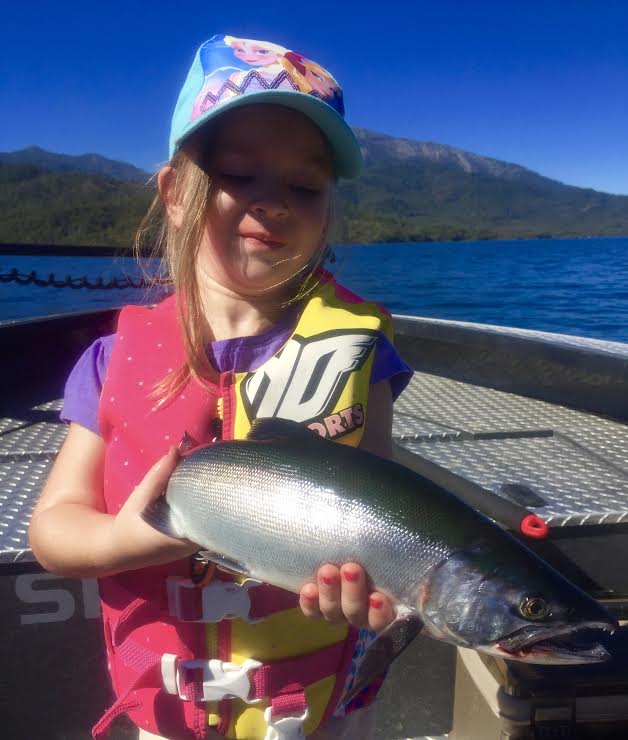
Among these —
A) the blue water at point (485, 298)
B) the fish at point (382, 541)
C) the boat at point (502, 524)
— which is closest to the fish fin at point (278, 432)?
the fish at point (382, 541)

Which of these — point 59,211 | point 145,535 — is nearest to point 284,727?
point 145,535

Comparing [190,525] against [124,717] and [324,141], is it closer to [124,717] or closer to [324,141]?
[324,141]

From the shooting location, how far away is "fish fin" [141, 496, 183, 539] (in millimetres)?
1440

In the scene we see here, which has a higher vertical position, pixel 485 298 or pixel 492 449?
pixel 492 449

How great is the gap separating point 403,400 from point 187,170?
2.54 m

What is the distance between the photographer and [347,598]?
132 cm

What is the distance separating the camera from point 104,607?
182cm

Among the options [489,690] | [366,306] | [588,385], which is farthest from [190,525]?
[588,385]

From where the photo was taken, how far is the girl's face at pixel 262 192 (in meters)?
1.72

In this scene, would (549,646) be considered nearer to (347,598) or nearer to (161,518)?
(347,598)

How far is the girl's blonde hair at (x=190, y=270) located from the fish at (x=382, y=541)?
1.20ft

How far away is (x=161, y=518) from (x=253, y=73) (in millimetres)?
1114

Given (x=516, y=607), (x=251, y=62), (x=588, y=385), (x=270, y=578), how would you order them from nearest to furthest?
(x=516, y=607), (x=270, y=578), (x=251, y=62), (x=588, y=385)

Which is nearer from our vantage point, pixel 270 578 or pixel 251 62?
pixel 270 578
